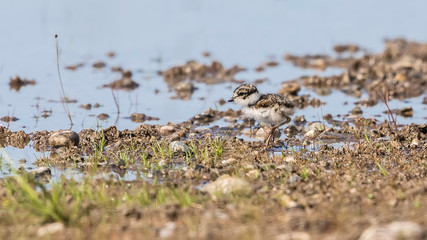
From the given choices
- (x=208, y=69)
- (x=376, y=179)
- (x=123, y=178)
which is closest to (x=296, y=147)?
(x=376, y=179)

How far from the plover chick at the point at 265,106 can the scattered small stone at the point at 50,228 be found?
4.17 m

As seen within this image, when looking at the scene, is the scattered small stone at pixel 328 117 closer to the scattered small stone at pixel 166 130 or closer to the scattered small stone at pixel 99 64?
the scattered small stone at pixel 166 130

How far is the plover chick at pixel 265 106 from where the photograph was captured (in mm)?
9672

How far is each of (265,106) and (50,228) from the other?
4.37 meters

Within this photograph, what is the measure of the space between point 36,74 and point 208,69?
354cm

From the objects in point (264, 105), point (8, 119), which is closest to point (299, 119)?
point (264, 105)

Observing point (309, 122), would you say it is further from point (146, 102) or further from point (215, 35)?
point (215, 35)

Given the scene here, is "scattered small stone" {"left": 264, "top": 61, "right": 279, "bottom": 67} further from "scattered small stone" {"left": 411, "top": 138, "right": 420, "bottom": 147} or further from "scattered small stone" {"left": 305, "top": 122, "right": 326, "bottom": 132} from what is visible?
"scattered small stone" {"left": 411, "top": 138, "right": 420, "bottom": 147}

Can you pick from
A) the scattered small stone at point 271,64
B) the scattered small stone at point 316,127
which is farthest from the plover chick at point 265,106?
the scattered small stone at point 271,64

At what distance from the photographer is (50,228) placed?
5977 mm

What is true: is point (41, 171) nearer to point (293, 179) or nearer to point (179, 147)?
point (179, 147)

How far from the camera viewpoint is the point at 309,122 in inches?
450

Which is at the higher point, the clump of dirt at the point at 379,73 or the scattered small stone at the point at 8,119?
the scattered small stone at the point at 8,119

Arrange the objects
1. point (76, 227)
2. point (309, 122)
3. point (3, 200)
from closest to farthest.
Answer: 1. point (76, 227)
2. point (3, 200)
3. point (309, 122)
